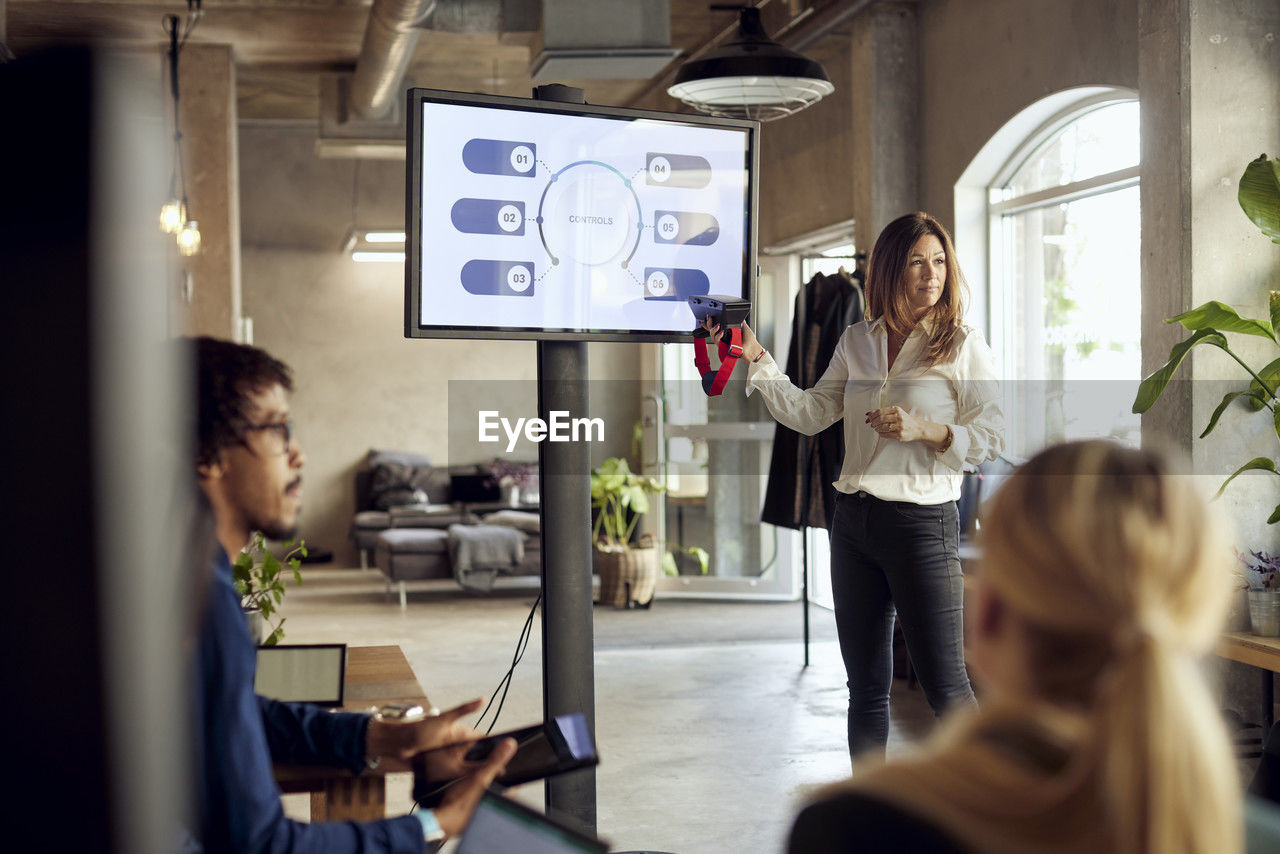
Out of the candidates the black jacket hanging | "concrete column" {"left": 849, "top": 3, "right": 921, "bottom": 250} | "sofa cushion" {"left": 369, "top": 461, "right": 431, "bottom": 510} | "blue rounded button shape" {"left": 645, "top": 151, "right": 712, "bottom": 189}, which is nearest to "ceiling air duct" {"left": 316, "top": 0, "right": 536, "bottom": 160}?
"concrete column" {"left": 849, "top": 3, "right": 921, "bottom": 250}

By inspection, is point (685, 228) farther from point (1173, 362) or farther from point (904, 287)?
point (1173, 362)

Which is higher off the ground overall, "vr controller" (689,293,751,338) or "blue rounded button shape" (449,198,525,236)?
"blue rounded button shape" (449,198,525,236)

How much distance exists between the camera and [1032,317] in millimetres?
5621

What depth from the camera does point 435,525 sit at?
9719mm

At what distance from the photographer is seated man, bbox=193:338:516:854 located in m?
1.25

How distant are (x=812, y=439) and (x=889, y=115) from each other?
5.79 feet

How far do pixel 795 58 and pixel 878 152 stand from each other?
138cm

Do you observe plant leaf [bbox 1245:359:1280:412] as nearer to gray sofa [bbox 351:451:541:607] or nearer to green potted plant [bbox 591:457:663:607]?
green potted plant [bbox 591:457:663:607]

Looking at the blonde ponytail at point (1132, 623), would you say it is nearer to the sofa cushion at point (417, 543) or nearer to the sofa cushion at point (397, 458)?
the sofa cushion at point (417, 543)

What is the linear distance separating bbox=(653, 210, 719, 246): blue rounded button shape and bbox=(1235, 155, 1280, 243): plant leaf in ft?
6.04

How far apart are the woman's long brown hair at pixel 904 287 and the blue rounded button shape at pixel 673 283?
479 mm

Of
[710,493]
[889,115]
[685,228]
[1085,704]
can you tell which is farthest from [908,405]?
[710,493]

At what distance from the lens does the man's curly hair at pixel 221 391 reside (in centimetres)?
137

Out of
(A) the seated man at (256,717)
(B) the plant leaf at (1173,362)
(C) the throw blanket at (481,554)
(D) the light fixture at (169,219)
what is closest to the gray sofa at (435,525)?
(C) the throw blanket at (481,554)
